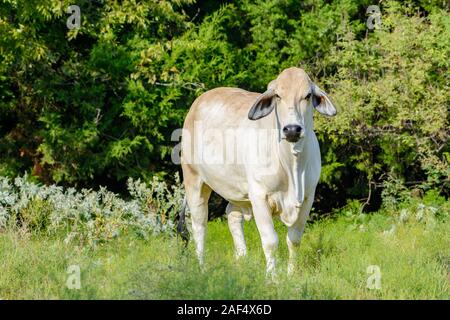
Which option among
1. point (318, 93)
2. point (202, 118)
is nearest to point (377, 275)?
point (318, 93)

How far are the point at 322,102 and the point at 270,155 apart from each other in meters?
0.58

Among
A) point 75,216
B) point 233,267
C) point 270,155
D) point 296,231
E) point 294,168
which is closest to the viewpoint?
point 233,267

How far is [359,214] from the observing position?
410 inches

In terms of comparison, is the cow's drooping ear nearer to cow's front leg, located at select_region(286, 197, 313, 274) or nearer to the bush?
cow's front leg, located at select_region(286, 197, 313, 274)

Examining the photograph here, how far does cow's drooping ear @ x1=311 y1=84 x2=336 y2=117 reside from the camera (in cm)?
674

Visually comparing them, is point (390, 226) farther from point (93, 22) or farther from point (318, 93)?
point (93, 22)

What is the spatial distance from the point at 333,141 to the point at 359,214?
3.15 feet

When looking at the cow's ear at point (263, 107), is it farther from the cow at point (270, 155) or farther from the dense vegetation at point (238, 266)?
the dense vegetation at point (238, 266)

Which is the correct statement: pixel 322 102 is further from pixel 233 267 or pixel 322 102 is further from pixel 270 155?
pixel 233 267

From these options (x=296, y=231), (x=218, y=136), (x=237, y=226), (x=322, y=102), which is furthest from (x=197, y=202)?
(x=322, y=102)

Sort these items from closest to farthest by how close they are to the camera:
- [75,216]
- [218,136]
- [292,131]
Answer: [292,131], [218,136], [75,216]

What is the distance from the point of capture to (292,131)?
20.6 ft

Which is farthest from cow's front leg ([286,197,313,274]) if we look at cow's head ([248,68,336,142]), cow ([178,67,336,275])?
cow's head ([248,68,336,142])
